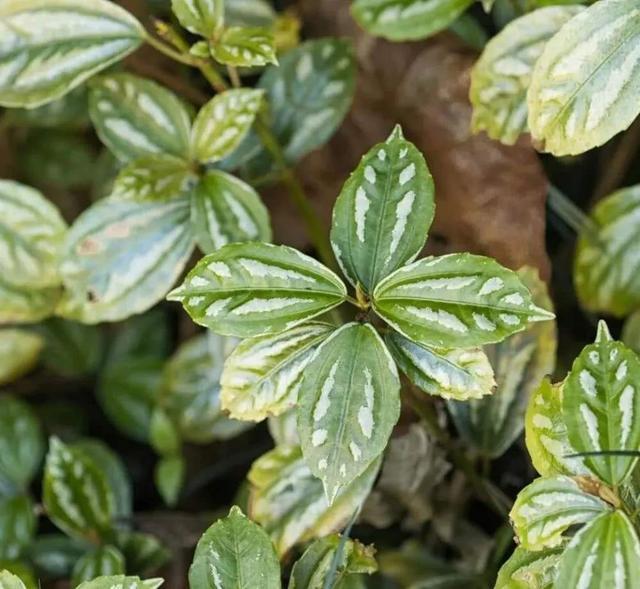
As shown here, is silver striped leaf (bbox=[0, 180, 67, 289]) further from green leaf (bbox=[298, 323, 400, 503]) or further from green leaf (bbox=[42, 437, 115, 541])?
green leaf (bbox=[298, 323, 400, 503])

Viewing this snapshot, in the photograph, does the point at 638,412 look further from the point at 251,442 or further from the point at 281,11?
the point at 281,11

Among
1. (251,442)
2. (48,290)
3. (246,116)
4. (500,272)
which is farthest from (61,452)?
(500,272)

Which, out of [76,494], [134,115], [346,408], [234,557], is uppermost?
[134,115]

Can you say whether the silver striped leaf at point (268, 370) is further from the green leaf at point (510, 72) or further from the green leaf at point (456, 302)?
the green leaf at point (510, 72)

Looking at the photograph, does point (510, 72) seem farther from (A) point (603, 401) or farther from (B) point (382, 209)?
(A) point (603, 401)

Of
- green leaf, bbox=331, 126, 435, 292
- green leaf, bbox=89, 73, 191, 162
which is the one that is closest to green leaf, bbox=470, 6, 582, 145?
green leaf, bbox=331, 126, 435, 292

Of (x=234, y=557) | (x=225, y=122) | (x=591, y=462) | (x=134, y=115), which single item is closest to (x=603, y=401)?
(x=591, y=462)
